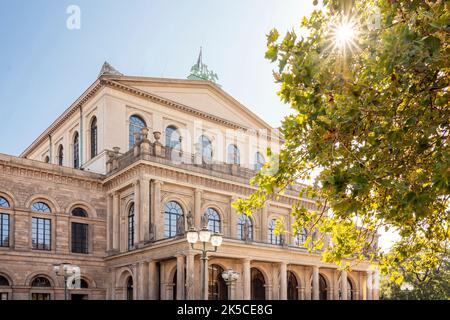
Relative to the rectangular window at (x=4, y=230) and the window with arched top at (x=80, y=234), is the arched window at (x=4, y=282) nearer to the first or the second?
the rectangular window at (x=4, y=230)

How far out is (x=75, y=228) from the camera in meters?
31.2

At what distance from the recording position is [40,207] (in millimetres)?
30031

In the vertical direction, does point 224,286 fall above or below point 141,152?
below

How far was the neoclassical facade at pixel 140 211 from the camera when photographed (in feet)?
93.7

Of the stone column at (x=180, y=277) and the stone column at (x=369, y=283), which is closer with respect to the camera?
the stone column at (x=180, y=277)

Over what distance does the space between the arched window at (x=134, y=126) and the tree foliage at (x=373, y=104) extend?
2729cm

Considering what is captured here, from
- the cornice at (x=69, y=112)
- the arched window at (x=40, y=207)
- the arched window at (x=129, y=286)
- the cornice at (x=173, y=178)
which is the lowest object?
the arched window at (x=129, y=286)

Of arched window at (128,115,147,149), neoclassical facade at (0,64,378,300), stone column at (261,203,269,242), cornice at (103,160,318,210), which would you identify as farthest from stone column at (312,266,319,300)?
arched window at (128,115,147,149)

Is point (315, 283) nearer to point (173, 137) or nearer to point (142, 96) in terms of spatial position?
point (173, 137)

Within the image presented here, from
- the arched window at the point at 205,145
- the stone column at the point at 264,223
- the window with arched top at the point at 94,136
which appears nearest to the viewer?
the window with arched top at the point at 94,136

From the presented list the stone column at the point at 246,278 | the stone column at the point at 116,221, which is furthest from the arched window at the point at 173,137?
the stone column at the point at 246,278
